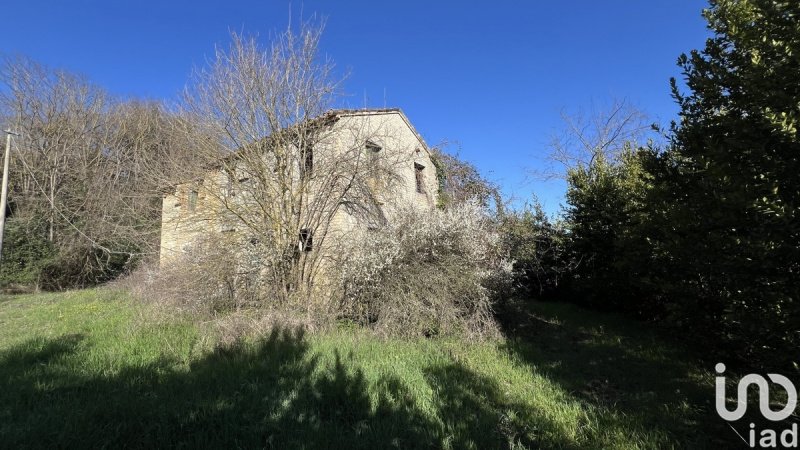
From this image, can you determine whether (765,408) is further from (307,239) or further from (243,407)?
(307,239)

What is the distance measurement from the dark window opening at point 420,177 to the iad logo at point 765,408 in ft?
40.4

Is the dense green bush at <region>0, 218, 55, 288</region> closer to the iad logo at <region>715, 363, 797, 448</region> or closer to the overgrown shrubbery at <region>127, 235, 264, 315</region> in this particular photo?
the overgrown shrubbery at <region>127, 235, 264, 315</region>

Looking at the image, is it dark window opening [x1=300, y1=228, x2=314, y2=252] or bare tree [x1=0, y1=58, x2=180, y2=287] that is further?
bare tree [x1=0, y1=58, x2=180, y2=287]

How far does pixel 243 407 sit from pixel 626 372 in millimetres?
5273

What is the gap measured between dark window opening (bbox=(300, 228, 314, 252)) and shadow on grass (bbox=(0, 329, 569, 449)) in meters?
4.16

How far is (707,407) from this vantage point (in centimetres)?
432

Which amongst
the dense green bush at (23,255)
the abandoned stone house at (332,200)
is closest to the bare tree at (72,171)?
the dense green bush at (23,255)

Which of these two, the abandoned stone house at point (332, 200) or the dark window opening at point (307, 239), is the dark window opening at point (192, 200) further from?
the dark window opening at point (307, 239)

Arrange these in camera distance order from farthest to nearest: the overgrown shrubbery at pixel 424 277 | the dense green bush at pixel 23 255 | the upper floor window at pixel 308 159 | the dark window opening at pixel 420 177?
the dense green bush at pixel 23 255, the dark window opening at pixel 420 177, the upper floor window at pixel 308 159, the overgrown shrubbery at pixel 424 277

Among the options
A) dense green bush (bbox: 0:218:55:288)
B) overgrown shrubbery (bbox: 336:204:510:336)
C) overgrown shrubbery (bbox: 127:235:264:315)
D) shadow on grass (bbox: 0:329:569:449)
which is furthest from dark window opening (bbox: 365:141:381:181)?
dense green bush (bbox: 0:218:55:288)

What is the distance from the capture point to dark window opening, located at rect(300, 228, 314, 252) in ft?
30.8

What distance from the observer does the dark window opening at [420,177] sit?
1634 centimetres

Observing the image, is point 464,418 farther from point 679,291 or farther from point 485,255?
point 485,255

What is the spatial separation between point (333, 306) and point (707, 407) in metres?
6.17
